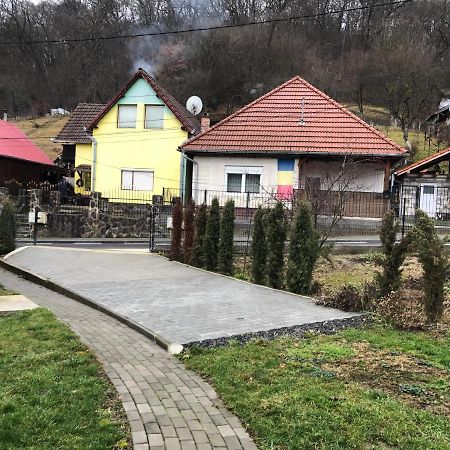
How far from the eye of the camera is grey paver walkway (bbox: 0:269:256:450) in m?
3.72

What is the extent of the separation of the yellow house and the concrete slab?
20.0m

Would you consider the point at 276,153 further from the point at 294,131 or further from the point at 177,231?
the point at 177,231

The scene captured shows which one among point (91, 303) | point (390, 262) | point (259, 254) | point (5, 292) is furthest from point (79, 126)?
point (390, 262)

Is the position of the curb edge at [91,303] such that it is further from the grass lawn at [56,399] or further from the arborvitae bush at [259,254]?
the arborvitae bush at [259,254]

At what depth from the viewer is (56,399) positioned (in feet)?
14.1

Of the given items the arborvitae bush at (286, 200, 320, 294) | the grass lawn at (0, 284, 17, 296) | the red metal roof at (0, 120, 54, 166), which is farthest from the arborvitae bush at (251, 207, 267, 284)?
the red metal roof at (0, 120, 54, 166)

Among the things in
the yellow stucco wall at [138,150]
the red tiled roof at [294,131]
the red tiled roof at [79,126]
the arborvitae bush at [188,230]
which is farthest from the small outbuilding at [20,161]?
the arborvitae bush at [188,230]

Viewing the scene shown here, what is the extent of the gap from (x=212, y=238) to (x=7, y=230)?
8.37 meters

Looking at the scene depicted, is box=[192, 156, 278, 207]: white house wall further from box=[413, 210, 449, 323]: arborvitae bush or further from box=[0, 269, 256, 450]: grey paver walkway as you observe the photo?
box=[0, 269, 256, 450]: grey paver walkway

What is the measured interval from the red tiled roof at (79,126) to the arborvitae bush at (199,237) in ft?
74.8

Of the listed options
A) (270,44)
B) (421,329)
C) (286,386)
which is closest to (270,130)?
(421,329)

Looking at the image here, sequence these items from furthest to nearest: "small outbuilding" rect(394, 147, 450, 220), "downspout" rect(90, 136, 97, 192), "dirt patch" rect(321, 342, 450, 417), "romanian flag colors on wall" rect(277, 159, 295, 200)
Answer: "downspout" rect(90, 136, 97, 192), "romanian flag colors on wall" rect(277, 159, 295, 200), "small outbuilding" rect(394, 147, 450, 220), "dirt patch" rect(321, 342, 450, 417)

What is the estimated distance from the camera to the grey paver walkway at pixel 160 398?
3.72 metres

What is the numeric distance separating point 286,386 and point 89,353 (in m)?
2.36
